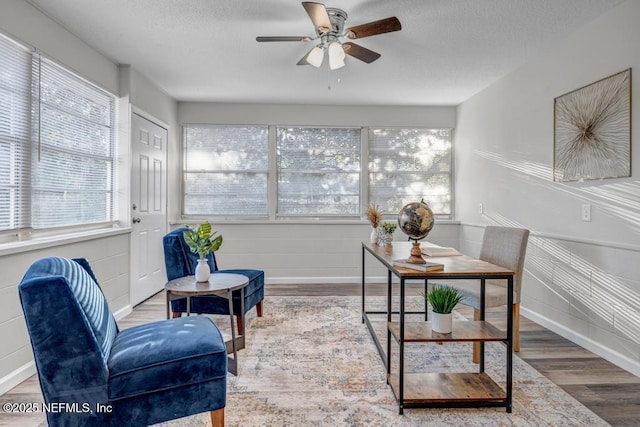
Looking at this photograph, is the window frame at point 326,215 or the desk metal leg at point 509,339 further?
the window frame at point 326,215

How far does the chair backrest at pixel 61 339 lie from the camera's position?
1.36 metres

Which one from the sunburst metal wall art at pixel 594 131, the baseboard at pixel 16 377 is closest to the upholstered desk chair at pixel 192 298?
the baseboard at pixel 16 377

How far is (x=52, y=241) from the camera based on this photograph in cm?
259

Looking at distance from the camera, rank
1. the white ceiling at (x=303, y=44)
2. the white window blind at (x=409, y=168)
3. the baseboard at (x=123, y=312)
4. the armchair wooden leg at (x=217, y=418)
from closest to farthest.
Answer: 1. the armchair wooden leg at (x=217, y=418)
2. the white ceiling at (x=303, y=44)
3. the baseboard at (x=123, y=312)
4. the white window blind at (x=409, y=168)

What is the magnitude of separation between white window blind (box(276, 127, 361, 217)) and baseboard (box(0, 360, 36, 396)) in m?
3.20

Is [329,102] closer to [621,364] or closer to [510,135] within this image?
[510,135]

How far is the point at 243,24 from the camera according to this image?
2.83 metres

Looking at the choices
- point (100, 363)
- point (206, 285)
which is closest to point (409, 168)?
point (206, 285)

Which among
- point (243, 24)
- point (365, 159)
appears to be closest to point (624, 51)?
point (243, 24)

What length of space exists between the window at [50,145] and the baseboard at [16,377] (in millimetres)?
926

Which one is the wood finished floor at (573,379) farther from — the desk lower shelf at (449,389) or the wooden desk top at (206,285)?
the wooden desk top at (206,285)

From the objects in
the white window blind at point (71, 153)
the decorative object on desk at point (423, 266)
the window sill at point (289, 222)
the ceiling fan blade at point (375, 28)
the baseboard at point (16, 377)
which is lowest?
the baseboard at point (16, 377)

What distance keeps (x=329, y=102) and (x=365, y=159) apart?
0.93 m

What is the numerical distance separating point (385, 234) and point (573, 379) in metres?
1.60
